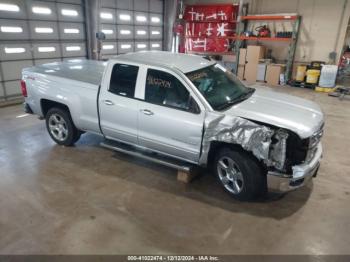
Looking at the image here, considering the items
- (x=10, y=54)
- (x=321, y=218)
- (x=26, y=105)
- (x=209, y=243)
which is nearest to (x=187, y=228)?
(x=209, y=243)

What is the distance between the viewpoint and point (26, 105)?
16.8 feet

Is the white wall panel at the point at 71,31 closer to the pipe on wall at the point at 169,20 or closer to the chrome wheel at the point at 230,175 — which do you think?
the pipe on wall at the point at 169,20

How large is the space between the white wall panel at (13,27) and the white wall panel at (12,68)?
0.72 meters

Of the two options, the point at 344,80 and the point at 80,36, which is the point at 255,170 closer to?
the point at 80,36

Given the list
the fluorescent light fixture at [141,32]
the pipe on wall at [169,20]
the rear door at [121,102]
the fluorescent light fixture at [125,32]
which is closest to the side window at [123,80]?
the rear door at [121,102]

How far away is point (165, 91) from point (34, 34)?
6.98 meters

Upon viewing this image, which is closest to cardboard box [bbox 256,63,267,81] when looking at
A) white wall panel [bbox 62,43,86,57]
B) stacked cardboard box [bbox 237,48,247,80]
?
stacked cardboard box [bbox 237,48,247,80]

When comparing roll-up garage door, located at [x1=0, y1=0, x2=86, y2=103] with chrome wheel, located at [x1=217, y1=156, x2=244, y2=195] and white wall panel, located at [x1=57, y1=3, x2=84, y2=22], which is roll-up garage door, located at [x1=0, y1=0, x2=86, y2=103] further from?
chrome wheel, located at [x1=217, y1=156, x2=244, y2=195]

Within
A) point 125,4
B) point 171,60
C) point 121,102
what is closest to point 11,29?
point 125,4

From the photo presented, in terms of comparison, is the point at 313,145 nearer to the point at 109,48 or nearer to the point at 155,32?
the point at 109,48

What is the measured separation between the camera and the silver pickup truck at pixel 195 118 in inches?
121

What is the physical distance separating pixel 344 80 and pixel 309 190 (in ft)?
32.9

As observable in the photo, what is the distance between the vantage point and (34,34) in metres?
8.53

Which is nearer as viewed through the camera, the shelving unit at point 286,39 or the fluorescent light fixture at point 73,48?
the fluorescent light fixture at point 73,48
